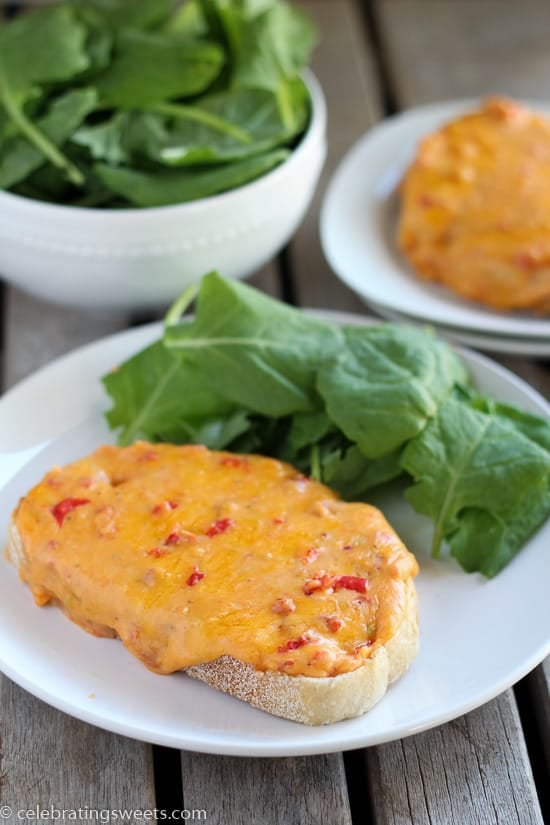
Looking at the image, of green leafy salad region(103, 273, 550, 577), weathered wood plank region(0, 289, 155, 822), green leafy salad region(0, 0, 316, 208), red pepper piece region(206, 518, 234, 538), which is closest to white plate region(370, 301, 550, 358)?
green leafy salad region(103, 273, 550, 577)

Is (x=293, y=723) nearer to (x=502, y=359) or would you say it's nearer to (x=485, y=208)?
(x=502, y=359)

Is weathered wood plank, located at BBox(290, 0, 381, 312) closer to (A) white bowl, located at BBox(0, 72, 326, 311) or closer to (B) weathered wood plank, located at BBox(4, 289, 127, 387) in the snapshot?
(A) white bowl, located at BBox(0, 72, 326, 311)

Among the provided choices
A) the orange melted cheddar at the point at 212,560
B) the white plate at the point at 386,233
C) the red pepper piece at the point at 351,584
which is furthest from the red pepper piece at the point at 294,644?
the white plate at the point at 386,233

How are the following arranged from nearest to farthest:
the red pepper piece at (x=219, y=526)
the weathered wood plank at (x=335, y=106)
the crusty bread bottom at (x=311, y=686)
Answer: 1. the crusty bread bottom at (x=311, y=686)
2. the red pepper piece at (x=219, y=526)
3. the weathered wood plank at (x=335, y=106)

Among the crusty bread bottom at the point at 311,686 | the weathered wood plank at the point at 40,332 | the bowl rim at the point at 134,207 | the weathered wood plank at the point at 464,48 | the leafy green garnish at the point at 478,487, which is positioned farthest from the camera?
the weathered wood plank at the point at 464,48

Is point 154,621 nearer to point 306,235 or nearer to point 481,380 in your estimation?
point 481,380

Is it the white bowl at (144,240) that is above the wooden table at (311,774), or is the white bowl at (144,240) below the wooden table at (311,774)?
above

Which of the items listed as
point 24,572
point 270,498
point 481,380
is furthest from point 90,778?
point 481,380

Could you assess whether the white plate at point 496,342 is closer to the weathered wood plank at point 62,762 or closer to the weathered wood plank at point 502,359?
the weathered wood plank at point 502,359

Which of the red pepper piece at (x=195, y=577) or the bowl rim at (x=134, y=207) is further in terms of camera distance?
the bowl rim at (x=134, y=207)
